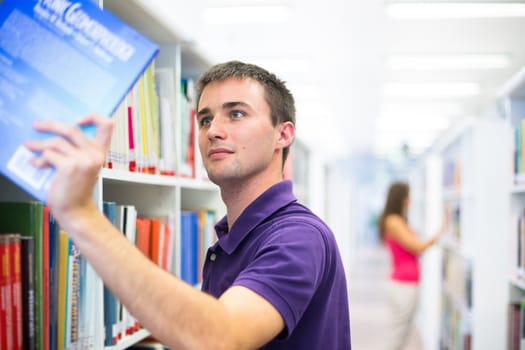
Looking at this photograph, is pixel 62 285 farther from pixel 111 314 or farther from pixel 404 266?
pixel 404 266

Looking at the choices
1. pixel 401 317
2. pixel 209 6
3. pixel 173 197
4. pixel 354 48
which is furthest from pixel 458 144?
pixel 173 197

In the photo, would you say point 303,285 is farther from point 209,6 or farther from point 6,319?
point 209,6

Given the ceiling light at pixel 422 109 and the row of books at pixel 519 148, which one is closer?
the row of books at pixel 519 148

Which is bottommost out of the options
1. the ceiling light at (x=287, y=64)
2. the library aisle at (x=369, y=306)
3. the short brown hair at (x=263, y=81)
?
the library aisle at (x=369, y=306)

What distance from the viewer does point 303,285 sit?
0.91 m

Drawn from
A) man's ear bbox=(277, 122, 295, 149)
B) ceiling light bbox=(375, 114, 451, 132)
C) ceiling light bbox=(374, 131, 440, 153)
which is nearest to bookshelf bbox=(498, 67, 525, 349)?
man's ear bbox=(277, 122, 295, 149)

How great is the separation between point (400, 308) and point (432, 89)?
13.7 feet

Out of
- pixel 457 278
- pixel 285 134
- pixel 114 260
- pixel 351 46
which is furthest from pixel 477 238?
pixel 351 46

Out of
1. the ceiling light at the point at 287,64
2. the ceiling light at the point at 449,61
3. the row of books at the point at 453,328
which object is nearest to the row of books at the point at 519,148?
the row of books at the point at 453,328

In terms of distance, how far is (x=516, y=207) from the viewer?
2387 millimetres

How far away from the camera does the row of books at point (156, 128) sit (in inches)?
58.9

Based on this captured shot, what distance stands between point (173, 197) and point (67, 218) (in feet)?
3.67

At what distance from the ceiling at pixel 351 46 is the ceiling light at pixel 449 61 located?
76mm

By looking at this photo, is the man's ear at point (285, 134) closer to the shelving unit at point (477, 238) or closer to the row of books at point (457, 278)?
the shelving unit at point (477, 238)
